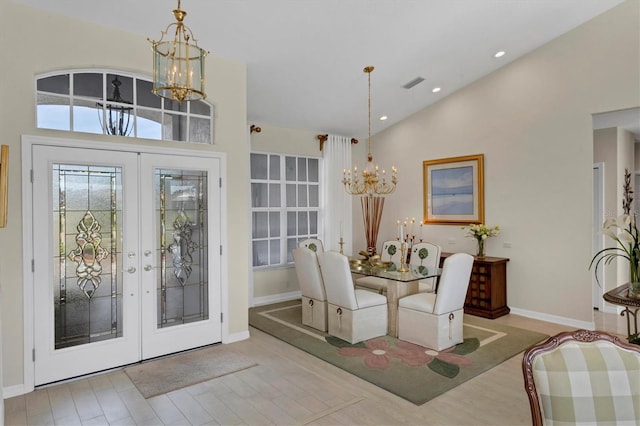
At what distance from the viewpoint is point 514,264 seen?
18.3 ft

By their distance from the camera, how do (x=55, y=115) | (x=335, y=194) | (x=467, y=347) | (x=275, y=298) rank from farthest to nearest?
(x=335, y=194), (x=275, y=298), (x=467, y=347), (x=55, y=115)

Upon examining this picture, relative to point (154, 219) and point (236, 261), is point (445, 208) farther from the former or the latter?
point (154, 219)

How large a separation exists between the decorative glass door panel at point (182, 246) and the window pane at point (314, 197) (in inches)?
116

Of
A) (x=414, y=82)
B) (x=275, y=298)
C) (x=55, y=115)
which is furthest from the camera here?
(x=275, y=298)

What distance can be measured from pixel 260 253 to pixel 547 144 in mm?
4469

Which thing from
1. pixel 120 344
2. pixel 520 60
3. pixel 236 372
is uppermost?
pixel 520 60

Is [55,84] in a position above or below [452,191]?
above

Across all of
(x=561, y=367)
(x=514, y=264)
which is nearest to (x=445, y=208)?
(x=514, y=264)

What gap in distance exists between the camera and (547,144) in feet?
17.1

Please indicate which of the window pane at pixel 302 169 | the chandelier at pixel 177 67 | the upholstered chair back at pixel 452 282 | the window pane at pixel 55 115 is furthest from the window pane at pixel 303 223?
the chandelier at pixel 177 67

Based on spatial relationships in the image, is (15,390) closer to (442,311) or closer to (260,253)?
(260,253)

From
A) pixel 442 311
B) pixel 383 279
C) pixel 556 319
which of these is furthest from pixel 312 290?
pixel 556 319

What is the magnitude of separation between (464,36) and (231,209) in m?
3.45

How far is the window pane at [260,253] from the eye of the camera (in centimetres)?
635
